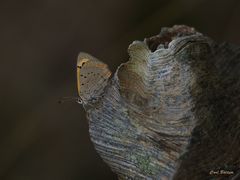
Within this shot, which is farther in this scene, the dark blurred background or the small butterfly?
the dark blurred background

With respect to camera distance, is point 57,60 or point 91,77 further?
point 57,60

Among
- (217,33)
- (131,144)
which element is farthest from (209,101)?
(217,33)

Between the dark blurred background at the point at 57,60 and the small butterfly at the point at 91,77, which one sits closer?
the small butterfly at the point at 91,77

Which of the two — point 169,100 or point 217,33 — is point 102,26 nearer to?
point 217,33
